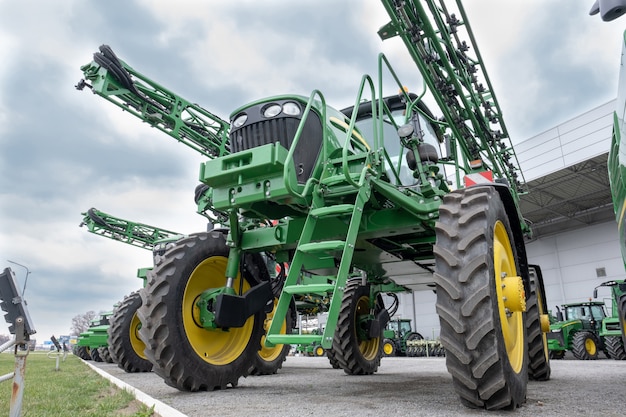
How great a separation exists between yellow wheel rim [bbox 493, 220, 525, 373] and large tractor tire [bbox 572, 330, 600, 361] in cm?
1246

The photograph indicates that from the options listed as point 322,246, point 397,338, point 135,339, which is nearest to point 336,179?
point 322,246

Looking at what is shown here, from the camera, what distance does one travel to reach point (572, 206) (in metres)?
25.2

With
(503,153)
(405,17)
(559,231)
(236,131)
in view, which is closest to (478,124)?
(503,153)

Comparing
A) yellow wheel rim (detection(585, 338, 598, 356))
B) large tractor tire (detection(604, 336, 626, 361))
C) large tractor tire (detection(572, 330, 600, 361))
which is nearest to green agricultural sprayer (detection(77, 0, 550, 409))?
large tractor tire (detection(604, 336, 626, 361))

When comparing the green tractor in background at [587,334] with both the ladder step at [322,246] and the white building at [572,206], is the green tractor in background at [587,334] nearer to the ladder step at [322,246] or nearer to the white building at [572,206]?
the white building at [572,206]

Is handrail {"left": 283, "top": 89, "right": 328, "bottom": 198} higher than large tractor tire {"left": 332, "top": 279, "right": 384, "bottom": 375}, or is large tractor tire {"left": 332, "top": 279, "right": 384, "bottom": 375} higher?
handrail {"left": 283, "top": 89, "right": 328, "bottom": 198}

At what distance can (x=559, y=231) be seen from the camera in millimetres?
27031

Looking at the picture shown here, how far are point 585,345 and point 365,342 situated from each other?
10.9 m

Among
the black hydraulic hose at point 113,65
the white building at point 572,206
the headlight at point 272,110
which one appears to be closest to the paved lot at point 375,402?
the headlight at point 272,110

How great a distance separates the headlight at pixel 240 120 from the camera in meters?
4.05

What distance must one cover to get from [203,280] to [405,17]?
556 cm

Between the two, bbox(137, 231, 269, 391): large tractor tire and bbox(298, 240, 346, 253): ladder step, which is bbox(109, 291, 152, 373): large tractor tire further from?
bbox(298, 240, 346, 253): ladder step

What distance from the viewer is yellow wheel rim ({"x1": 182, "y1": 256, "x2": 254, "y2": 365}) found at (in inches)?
160

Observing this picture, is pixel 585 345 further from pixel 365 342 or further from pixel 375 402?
pixel 375 402
